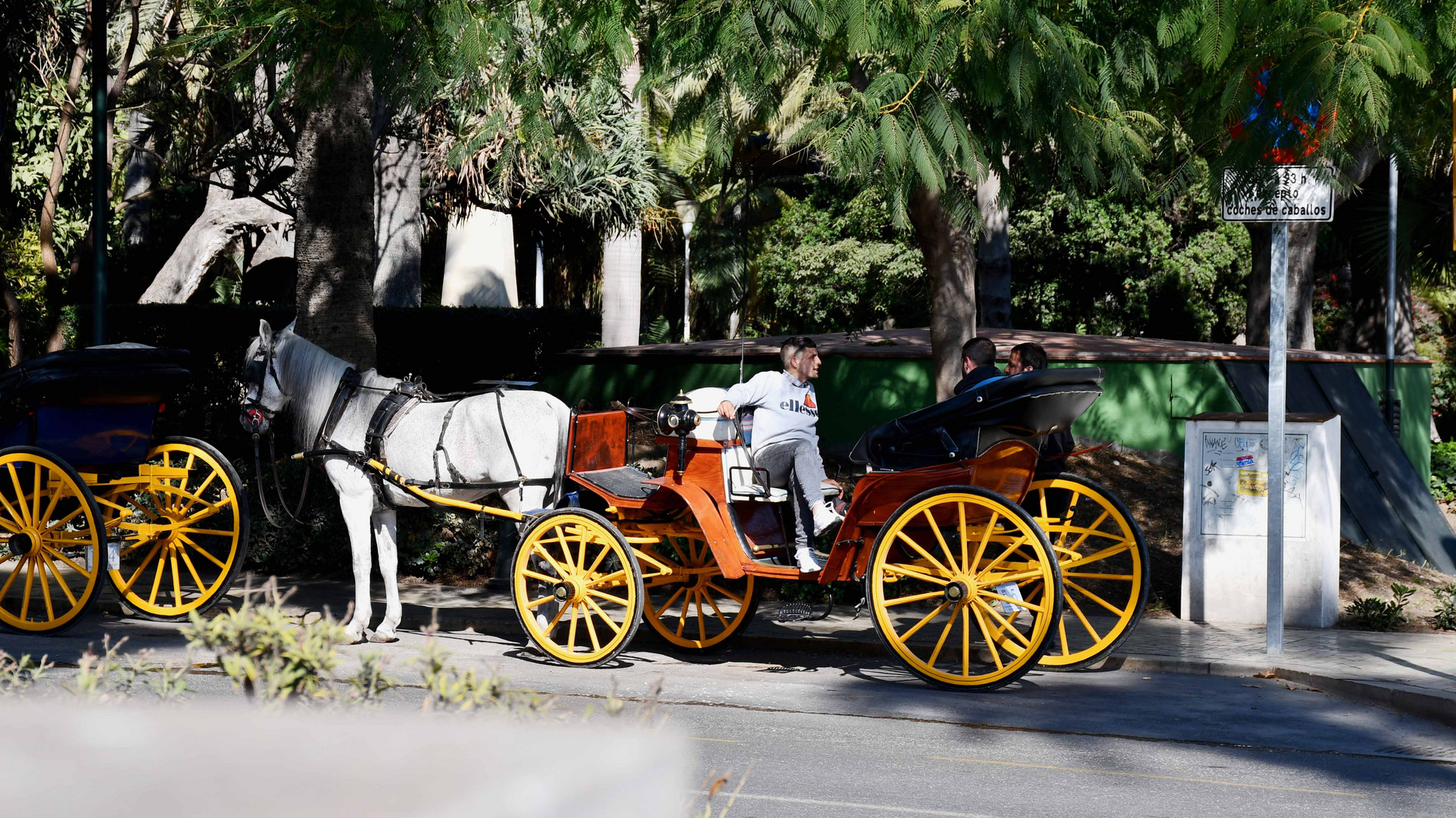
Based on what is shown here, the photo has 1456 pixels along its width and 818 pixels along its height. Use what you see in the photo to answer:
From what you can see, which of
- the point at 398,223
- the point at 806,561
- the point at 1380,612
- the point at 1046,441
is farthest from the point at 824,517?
the point at 398,223

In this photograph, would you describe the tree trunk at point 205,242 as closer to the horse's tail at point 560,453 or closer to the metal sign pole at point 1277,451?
the horse's tail at point 560,453

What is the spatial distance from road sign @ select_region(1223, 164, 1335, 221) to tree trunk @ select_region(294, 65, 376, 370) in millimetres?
7201

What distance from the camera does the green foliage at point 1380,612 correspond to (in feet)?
34.6

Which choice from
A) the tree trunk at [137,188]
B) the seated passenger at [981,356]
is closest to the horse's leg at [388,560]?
the seated passenger at [981,356]

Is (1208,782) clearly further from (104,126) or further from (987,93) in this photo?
(104,126)

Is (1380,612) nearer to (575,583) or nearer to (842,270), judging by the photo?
(575,583)

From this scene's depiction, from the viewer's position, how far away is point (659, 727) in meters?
3.14

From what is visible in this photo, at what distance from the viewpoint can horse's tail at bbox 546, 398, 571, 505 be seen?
31.0 feet

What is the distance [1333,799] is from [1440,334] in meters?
28.5

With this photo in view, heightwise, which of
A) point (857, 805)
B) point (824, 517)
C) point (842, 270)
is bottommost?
point (857, 805)

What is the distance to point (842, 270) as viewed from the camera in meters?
31.5

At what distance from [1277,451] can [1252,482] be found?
1590mm

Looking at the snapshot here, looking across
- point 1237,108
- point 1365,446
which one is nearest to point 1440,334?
point 1365,446

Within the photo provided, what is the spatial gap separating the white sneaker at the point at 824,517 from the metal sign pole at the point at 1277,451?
3.03 m
